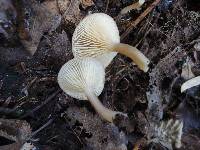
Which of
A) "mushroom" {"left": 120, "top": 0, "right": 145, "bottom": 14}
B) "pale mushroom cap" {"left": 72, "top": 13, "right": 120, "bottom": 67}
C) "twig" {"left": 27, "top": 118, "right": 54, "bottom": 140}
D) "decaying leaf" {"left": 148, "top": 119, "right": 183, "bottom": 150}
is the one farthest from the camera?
"mushroom" {"left": 120, "top": 0, "right": 145, "bottom": 14}

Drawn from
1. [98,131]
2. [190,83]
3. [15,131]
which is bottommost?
Result: [15,131]

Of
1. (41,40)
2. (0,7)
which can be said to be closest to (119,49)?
(41,40)

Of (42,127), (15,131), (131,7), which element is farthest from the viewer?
(131,7)

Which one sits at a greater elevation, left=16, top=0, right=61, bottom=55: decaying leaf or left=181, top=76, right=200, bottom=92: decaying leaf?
left=181, top=76, right=200, bottom=92: decaying leaf

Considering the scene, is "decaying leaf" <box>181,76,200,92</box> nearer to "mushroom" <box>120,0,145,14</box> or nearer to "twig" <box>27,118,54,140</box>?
"mushroom" <box>120,0,145,14</box>

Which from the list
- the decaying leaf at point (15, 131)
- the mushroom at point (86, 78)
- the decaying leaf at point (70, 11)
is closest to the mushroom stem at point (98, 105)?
the mushroom at point (86, 78)

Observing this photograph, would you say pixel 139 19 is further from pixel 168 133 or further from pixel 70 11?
pixel 168 133

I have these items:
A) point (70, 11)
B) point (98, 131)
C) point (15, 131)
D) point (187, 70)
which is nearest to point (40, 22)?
point (70, 11)

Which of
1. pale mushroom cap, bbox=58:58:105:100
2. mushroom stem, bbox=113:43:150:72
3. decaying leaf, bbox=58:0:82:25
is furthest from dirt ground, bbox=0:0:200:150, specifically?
pale mushroom cap, bbox=58:58:105:100

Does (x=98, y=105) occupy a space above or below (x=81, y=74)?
below
